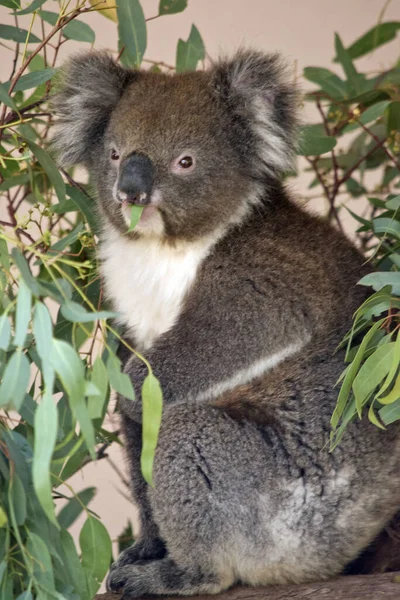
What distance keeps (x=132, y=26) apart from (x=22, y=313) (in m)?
1.37

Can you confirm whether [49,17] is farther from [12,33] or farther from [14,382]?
[14,382]

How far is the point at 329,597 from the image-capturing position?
2510mm

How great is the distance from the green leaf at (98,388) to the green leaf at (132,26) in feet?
4.12

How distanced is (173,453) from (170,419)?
3.5 inches

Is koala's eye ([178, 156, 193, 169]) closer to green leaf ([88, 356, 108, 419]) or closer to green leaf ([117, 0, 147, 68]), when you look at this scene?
green leaf ([117, 0, 147, 68])

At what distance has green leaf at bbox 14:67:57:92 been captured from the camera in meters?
2.68

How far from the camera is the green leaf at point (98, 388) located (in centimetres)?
204

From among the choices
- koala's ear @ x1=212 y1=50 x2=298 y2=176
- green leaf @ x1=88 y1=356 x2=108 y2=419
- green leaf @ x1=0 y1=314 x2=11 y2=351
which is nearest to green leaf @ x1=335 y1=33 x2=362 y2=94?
koala's ear @ x1=212 y1=50 x2=298 y2=176

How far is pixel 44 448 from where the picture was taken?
187 cm

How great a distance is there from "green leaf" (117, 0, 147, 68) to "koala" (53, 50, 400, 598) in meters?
0.10

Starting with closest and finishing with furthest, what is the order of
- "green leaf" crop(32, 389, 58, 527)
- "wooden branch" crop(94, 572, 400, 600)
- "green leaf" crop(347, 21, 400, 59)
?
1. "green leaf" crop(32, 389, 58, 527)
2. "wooden branch" crop(94, 572, 400, 600)
3. "green leaf" crop(347, 21, 400, 59)

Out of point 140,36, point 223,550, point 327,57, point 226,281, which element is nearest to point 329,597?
point 223,550

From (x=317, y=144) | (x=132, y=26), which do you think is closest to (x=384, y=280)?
(x=317, y=144)

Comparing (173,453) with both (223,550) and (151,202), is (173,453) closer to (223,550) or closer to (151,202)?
(223,550)
